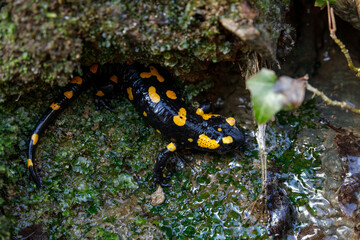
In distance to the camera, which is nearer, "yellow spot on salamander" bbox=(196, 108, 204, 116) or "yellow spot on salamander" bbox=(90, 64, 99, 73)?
"yellow spot on salamander" bbox=(90, 64, 99, 73)

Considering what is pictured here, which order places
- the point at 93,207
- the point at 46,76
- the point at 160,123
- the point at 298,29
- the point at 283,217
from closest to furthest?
the point at 46,76
the point at 283,217
the point at 93,207
the point at 160,123
the point at 298,29

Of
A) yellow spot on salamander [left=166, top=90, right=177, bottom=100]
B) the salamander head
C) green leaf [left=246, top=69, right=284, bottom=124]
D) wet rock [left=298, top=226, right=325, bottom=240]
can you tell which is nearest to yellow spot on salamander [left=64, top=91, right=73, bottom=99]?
yellow spot on salamander [left=166, top=90, right=177, bottom=100]

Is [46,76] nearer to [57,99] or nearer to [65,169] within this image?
[57,99]

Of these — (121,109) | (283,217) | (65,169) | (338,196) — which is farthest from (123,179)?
(338,196)

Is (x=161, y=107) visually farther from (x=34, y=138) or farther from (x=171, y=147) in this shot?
(x=34, y=138)

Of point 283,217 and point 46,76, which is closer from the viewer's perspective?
point 46,76

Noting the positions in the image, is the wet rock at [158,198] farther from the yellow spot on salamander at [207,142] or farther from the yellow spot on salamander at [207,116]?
the yellow spot on salamander at [207,116]

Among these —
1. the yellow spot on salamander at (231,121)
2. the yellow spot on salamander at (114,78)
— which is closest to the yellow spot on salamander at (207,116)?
the yellow spot on salamander at (231,121)

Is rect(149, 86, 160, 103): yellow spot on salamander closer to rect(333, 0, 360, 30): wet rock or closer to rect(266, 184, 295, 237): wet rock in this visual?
rect(266, 184, 295, 237): wet rock
